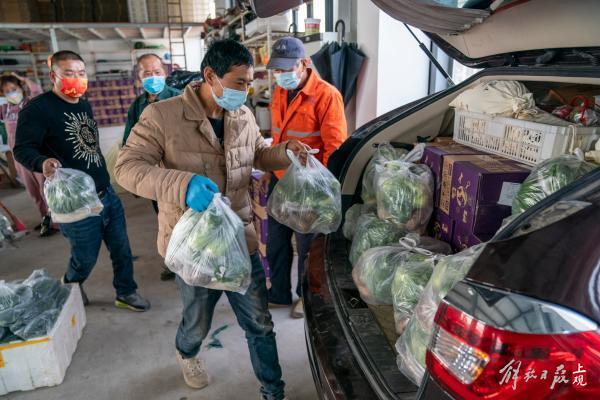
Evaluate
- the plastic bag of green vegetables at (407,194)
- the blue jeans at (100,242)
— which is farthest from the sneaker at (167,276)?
the plastic bag of green vegetables at (407,194)

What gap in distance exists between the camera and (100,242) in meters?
2.87

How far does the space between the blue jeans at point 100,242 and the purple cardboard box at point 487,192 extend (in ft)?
7.54

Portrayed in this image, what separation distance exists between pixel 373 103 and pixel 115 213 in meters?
2.30

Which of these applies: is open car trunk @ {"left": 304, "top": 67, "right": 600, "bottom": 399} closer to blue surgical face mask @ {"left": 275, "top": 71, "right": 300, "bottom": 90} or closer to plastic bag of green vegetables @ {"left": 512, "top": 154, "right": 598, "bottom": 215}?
plastic bag of green vegetables @ {"left": 512, "top": 154, "right": 598, "bottom": 215}

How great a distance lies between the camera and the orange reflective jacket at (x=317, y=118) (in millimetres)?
2660

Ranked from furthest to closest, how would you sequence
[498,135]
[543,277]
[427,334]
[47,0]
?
[47,0] < [498,135] < [427,334] < [543,277]

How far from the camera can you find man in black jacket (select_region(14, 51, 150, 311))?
2510 mm

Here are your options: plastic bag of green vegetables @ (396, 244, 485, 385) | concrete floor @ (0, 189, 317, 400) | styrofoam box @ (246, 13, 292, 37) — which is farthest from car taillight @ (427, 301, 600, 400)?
styrofoam box @ (246, 13, 292, 37)

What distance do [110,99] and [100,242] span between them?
845cm

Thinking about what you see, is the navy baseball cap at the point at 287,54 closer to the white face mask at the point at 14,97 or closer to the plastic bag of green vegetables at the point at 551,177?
the plastic bag of green vegetables at the point at 551,177

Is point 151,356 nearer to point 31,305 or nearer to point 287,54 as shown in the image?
point 31,305

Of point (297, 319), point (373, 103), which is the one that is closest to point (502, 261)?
point (297, 319)

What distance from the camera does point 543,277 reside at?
2.24ft

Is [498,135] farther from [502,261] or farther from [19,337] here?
[19,337]
